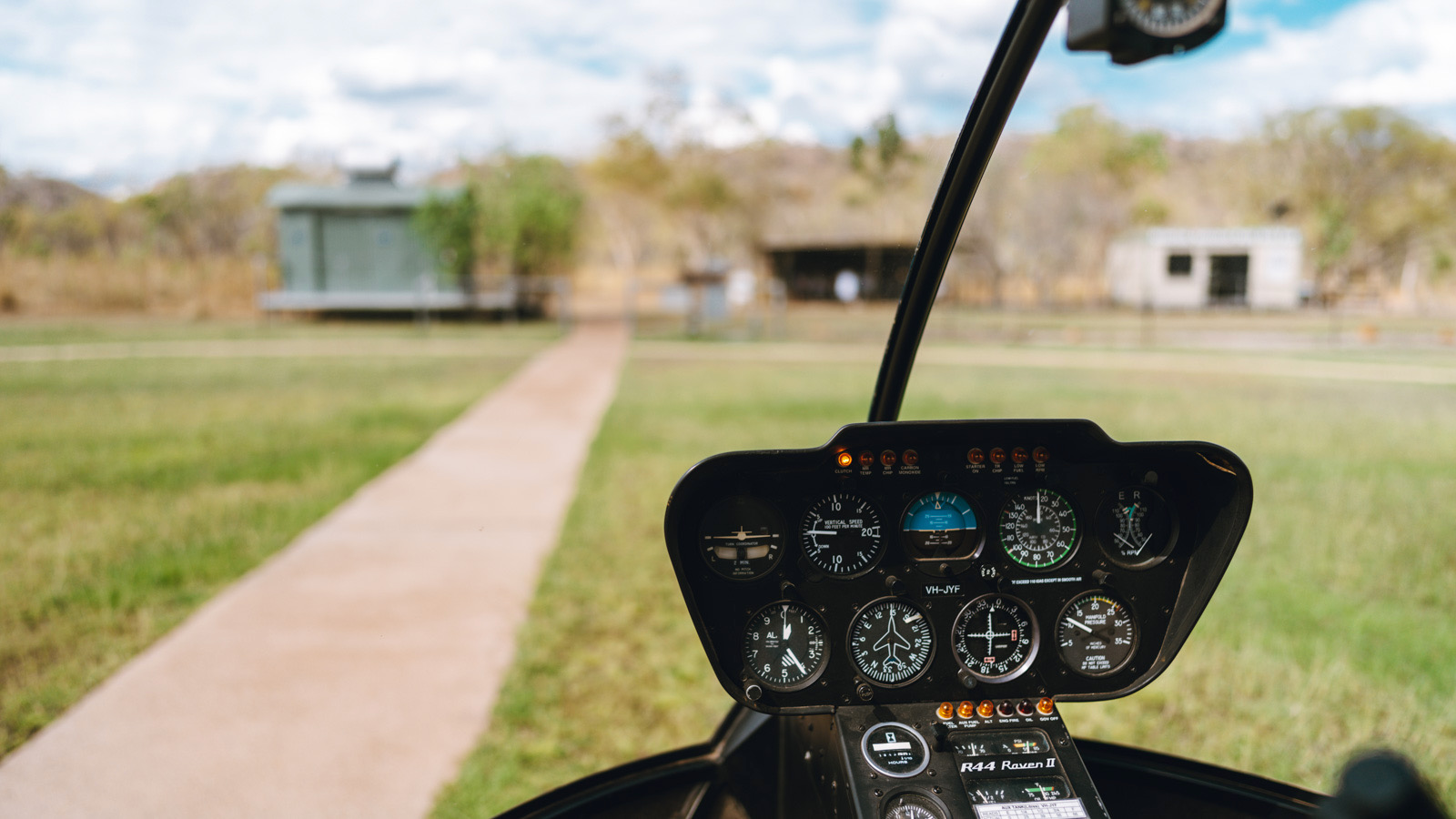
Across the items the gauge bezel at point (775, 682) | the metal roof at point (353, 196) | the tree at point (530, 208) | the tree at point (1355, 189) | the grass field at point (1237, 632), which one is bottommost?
the grass field at point (1237, 632)

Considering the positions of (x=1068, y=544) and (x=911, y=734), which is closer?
(x=911, y=734)

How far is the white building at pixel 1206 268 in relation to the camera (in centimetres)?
543

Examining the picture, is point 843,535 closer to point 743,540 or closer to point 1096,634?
point 743,540

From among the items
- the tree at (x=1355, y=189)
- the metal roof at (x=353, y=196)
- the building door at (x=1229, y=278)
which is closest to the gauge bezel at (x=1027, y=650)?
the tree at (x=1355, y=189)

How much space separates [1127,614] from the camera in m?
1.73

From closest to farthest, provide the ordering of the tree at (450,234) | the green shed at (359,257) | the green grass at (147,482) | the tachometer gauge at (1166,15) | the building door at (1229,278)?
the tachometer gauge at (1166,15), the green grass at (147,482), the building door at (1229,278), the tree at (450,234), the green shed at (359,257)

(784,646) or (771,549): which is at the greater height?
(771,549)

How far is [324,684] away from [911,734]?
230 centimetres

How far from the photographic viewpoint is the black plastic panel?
1598mm

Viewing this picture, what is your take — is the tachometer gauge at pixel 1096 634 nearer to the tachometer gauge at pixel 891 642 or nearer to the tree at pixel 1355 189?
the tachometer gauge at pixel 891 642

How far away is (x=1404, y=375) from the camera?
426 inches

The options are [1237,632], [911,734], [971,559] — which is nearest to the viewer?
[911,734]

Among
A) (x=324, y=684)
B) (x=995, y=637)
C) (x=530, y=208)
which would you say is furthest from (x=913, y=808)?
(x=530, y=208)

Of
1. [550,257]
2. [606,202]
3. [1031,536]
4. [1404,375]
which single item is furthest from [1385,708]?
[550,257]
